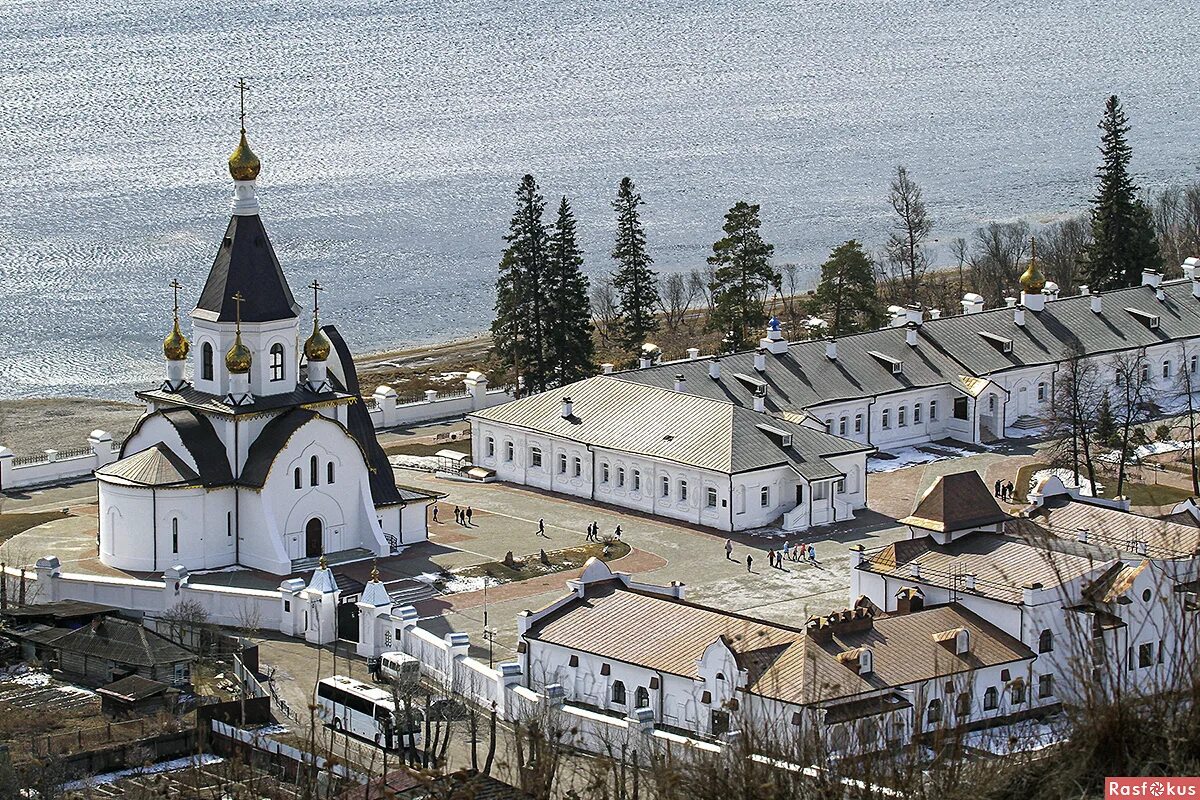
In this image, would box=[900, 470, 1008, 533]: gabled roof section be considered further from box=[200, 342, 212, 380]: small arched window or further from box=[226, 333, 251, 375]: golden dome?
box=[200, 342, 212, 380]: small arched window

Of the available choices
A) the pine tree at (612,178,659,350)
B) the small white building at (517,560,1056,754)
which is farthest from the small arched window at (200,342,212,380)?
the pine tree at (612,178,659,350)

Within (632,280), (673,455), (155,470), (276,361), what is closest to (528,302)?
(632,280)

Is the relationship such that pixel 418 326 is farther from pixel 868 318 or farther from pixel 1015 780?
pixel 1015 780

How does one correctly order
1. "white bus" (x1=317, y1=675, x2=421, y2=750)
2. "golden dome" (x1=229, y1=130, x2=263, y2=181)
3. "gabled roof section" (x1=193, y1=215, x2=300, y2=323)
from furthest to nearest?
"gabled roof section" (x1=193, y1=215, x2=300, y2=323), "golden dome" (x1=229, y1=130, x2=263, y2=181), "white bus" (x1=317, y1=675, x2=421, y2=750)

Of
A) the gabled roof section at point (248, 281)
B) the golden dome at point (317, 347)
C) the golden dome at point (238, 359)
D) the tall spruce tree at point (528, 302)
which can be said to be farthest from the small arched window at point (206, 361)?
the tall spruce tree at point (528, 302)

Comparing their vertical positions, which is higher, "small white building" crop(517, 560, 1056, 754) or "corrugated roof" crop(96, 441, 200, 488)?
"corrugated roof" crop(96, 441, 200, 488)

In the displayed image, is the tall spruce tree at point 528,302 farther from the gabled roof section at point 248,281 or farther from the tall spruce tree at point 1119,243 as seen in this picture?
the tall spruce tree at point 1119,243

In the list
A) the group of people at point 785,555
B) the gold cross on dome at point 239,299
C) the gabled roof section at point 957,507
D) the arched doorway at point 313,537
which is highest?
the gold cross on dome at point 239,299

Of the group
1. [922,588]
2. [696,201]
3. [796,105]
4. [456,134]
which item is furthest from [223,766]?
[796,105]
